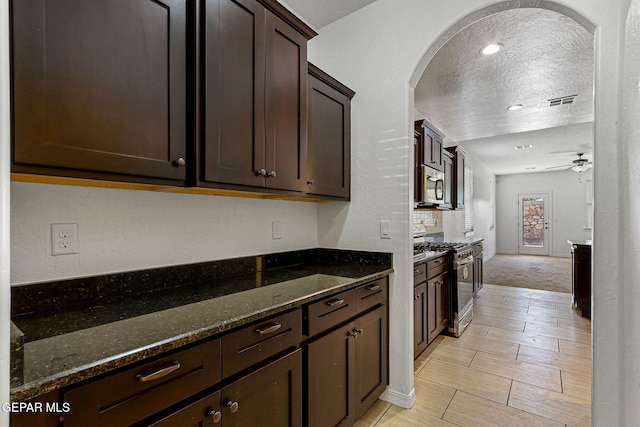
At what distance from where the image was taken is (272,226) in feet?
7.38

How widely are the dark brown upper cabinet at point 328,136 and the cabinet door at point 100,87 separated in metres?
0.91

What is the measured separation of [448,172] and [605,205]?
3.26 m

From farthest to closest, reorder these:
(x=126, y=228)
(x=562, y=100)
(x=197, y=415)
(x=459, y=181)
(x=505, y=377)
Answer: (x=459, y=181) < (x=562, y=100) < (x=505, y=377) < (x=126, y=228) < (x=197, y=415)

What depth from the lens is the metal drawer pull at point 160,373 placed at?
0.87m

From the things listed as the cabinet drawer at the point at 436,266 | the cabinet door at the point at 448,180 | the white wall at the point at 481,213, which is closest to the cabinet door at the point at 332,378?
Answer: the cabinet drawer at the point at 436,266

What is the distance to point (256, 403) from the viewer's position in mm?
1216

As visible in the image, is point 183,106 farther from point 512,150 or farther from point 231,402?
point 512,150

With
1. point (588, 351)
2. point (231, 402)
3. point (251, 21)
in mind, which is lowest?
point (588, 351)

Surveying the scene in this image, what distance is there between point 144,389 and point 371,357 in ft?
4.71

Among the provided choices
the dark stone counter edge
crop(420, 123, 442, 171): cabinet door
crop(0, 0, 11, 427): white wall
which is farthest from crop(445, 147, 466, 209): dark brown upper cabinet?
crop(0, 0, 11, 427): white wall

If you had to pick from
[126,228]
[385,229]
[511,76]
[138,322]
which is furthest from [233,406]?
[511,76]

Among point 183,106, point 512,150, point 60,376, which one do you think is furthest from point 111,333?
point 512,150

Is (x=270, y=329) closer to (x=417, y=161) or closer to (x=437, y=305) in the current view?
(x=437, y=305)

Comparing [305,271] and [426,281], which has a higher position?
[305,271]
